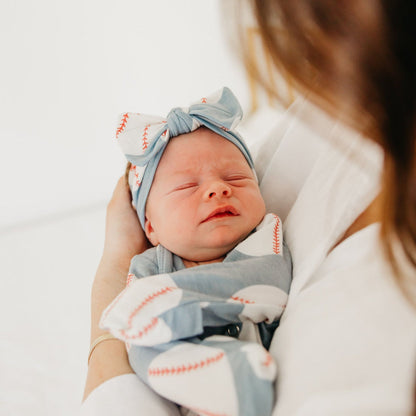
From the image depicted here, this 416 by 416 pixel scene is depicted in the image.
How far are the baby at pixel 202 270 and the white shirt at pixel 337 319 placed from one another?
41 millimetres

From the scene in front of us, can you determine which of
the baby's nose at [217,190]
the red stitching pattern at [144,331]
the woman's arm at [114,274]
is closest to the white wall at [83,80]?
the woman's arm at [114,274]

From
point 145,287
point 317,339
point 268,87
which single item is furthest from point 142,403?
point 268,87

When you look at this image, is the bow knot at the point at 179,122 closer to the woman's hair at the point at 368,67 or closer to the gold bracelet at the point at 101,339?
the gold bracelet at the point at 101,339

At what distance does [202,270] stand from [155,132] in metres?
0.37

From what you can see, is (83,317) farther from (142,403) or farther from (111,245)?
(142,403)

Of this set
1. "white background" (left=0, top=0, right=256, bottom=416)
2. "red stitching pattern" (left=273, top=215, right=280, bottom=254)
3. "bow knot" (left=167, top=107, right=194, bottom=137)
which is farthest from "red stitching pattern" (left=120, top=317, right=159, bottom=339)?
"white background" (left=0, top=0, right=256, bottom=416)

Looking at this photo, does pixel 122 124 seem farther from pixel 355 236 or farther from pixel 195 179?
pixel 355 236

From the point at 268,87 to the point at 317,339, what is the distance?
30 centimetres

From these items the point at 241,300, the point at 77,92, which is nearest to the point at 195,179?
the point at 241,300

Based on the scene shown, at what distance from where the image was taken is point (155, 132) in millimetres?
1050

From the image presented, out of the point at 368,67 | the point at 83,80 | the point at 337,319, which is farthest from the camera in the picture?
the point at 83,80

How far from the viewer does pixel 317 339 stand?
1.81 feet

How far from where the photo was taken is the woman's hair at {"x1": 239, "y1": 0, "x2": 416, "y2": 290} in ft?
1.36

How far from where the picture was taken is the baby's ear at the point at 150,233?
107 centimetres
